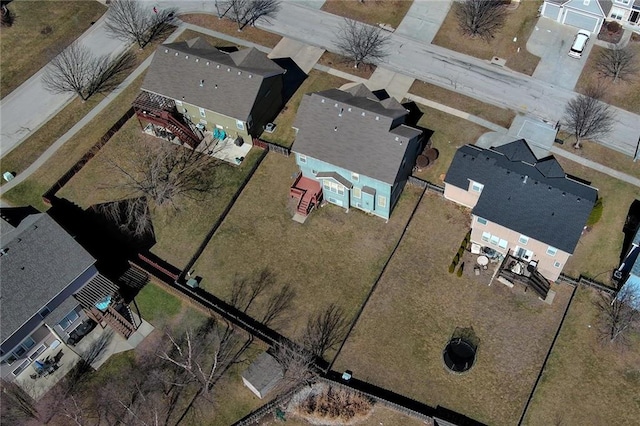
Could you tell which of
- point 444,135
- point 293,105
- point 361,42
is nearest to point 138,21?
point 293,105

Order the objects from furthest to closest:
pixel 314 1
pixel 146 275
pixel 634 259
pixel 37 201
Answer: pixel 314 1 → pixel 37 201 → pixel 146 275 → pixel 634 259

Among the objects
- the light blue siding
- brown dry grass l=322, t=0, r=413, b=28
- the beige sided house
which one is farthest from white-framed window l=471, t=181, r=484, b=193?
brown dry grass l=322, t=0, r=413, b=28

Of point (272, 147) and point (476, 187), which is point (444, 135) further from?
point (272, 147)

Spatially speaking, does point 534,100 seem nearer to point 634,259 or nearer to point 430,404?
point 634,259

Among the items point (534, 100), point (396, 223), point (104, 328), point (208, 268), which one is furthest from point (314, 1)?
point (104, 328)

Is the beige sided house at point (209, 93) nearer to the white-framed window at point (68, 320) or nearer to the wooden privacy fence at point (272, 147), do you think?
the wooden privacy fence at point (272, 147)

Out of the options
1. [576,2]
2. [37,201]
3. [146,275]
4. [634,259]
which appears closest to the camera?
[634,259]
